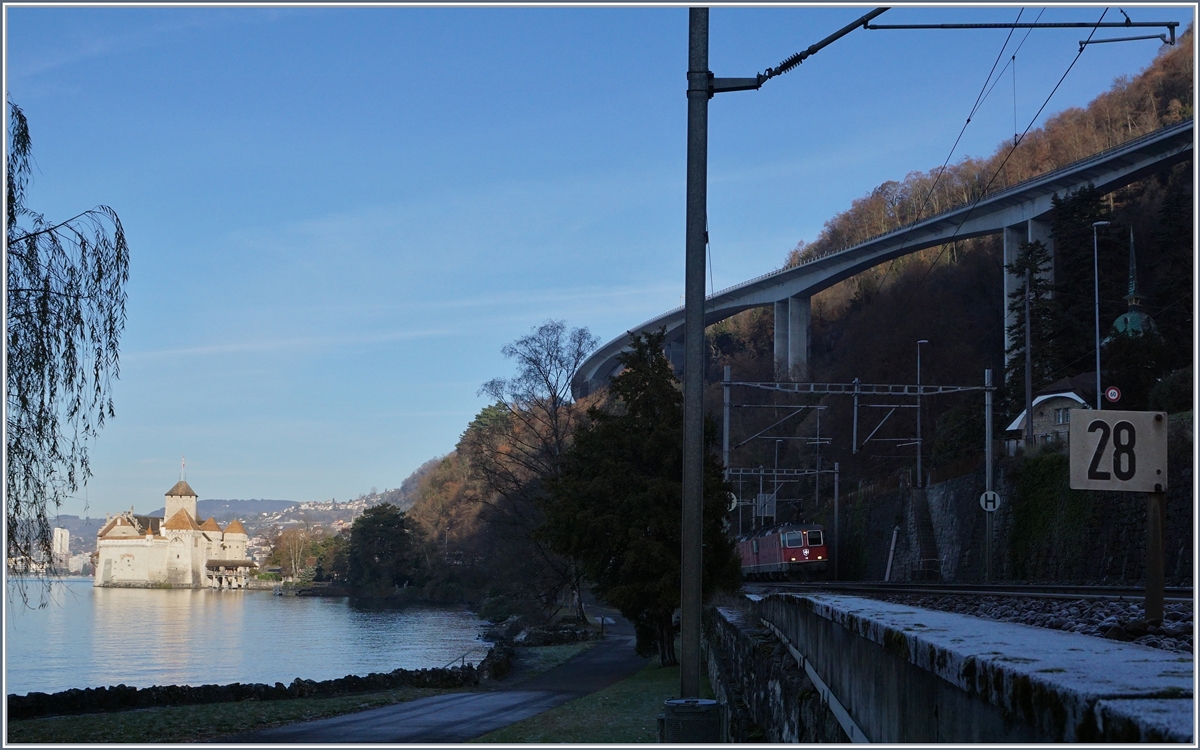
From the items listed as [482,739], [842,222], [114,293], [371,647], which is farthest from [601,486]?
[842,222]

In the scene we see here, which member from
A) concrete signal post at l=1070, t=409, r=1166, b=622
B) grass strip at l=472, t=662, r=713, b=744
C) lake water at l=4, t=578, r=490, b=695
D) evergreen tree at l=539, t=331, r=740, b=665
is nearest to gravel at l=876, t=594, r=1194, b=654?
concrete signal post at l=1070, t=409, r=1166, b=622

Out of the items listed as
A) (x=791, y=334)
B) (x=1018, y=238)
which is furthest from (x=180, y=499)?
(x=1018, y=238)

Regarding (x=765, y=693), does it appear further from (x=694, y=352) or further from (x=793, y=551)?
(x=793, y=551)

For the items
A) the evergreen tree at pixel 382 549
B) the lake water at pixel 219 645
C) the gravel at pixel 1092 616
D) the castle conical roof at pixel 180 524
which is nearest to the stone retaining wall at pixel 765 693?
the gravel at pixel 1092 616

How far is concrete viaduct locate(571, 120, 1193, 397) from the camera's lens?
5588 centimetres

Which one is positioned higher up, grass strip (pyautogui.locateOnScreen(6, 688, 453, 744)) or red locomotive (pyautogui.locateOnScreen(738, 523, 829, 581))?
red locomotive (pyautogui.locateOnScreen(738, 523, 829, 581))

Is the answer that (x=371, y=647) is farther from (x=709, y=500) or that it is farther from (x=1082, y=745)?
(x=1082, y=745)

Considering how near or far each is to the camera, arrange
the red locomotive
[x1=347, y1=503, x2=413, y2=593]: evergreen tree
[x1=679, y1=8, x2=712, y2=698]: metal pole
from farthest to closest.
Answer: [x1=347, y1=503, x2=413, y2=593]: evergreen tree < the red locomotive < [x1=679, y1=8, x2=712, y2=698]: metal pole

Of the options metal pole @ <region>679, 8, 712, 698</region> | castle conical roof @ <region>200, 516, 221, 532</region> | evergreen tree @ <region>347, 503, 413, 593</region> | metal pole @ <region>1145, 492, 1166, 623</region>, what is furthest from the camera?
castle conical roof @ <region>200, 516, 221, 532</region>

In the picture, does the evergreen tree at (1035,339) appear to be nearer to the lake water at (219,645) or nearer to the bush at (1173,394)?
the bush at (1173,394)

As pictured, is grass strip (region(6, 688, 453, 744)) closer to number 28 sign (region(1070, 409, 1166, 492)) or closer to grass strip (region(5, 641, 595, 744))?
grass strip (region(5, 641, 595, 744))

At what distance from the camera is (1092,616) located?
27.6ft

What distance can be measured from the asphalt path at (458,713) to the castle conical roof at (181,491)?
507 feet

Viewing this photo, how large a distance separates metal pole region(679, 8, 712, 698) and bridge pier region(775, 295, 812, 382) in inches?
3152
